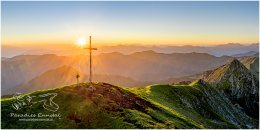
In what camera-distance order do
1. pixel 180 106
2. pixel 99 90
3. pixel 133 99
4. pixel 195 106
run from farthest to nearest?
pixel 195 106 → pixel 180 106 → pixel 133 99 → pixel 99 90

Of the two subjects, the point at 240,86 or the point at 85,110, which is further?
the point at 240,86

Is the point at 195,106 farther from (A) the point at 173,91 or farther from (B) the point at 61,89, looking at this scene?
(B) the point at 61,89

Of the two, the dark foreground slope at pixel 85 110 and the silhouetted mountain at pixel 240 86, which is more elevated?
the dark foreground slope at pixel 85 110

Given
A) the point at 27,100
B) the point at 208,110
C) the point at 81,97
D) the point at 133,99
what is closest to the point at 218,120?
the point at 208,110

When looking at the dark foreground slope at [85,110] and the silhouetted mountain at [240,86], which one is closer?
the dark foreground slope at [85,110]

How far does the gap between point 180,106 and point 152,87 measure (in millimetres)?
11827

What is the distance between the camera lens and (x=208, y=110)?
93250 millimetres

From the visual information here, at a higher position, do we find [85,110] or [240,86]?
[85,110]

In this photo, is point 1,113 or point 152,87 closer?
point 1,113

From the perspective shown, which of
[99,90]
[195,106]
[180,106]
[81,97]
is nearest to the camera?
[81,97]

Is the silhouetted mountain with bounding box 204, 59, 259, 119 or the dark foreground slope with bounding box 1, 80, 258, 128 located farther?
the silhouetted mountain with bounding box 204, 59, 259, 119

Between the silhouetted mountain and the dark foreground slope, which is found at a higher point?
the dark foreground slope

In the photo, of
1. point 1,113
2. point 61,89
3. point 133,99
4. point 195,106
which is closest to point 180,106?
point 195,106

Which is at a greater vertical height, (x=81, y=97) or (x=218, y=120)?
(x=81, y=97)
